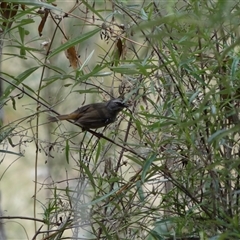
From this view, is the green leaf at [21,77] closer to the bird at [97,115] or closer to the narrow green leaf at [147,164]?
the bird at [97,115]

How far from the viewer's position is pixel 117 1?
117 cm

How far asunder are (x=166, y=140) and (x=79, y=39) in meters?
0.30

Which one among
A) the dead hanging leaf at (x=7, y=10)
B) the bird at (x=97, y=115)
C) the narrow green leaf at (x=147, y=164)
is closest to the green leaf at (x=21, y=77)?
the dead hanging leaf at (x=7, y=10)

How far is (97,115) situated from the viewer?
1.61 meters

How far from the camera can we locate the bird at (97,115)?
4.95 ft

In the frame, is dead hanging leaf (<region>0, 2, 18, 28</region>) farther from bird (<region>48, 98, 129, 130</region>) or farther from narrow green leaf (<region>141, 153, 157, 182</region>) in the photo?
narrow green leaf (<region>141, 153, 157, 182</region>)

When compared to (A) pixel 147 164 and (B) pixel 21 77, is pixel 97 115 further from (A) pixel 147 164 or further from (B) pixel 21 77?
(A) pixel 147 164

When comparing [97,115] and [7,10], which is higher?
[7,10]

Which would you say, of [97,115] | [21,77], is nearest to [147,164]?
[21,77]

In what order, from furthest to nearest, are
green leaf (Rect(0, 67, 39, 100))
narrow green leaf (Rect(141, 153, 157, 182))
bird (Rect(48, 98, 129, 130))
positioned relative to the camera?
bird (Rect(48, 98, 129, 130)) < green leaf (Rect(0, 67, 39, 100)) < narrow green leaf (Rect(141, 153, 157, 182))

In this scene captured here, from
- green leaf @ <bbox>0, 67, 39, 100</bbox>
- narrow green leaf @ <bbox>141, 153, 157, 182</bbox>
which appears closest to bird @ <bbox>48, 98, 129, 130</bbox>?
green leaf @ <bbox>0, 67, 39, 100</bbox>

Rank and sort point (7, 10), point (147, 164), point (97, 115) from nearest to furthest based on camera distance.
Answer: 1. point (147, 164)
2. point (7, 10)
3. point (97, 115)

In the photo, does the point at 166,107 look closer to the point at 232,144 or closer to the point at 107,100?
the point at 232,144

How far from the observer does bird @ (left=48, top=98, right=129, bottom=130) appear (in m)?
1.51
